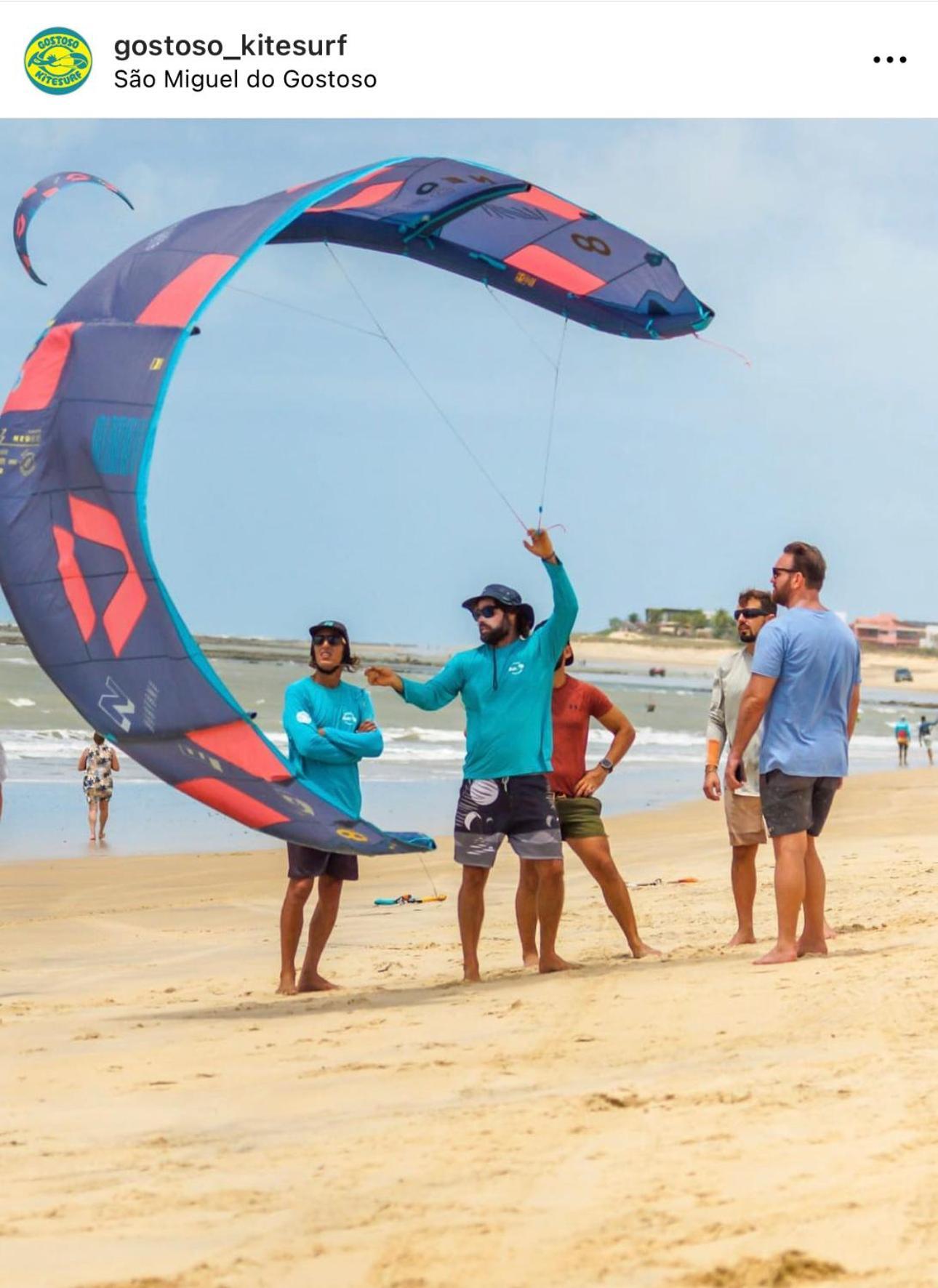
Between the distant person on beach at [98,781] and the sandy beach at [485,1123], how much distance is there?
21.2 ft

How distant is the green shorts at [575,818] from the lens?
250 inches

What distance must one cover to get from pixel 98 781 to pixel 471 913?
8.12 meters

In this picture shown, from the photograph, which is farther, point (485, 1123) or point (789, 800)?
point (789, 800)

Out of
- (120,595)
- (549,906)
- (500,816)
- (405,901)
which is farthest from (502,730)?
(405,901)

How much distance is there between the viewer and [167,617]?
5.09 meters

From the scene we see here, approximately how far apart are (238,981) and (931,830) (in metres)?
8.56

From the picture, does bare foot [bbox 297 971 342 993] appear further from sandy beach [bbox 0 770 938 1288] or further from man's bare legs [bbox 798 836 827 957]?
man's bare legs [bbox 798 836 827 957]

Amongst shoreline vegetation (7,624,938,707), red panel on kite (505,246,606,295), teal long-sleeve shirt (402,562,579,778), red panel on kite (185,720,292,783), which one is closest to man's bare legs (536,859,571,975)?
teal long-sleeve shirt (402,562,579,778)

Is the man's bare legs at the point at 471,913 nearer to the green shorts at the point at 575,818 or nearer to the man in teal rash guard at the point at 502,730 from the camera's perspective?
the man in teal rash guard at the point at 502,730

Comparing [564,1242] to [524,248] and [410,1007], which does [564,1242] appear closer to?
[410,1007]

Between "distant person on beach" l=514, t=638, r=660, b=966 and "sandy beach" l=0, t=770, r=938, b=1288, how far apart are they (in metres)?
0.30

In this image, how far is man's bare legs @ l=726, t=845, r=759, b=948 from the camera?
21.9 feet

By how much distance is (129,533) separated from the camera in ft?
16.8
